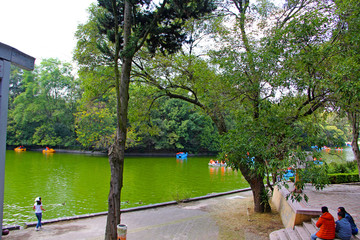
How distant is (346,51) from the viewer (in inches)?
240

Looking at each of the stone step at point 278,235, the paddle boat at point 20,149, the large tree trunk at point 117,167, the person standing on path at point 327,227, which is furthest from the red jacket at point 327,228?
the paddle boat at point 20,149

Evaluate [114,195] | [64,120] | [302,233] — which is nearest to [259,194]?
[302,233]

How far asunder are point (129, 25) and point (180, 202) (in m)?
7.53

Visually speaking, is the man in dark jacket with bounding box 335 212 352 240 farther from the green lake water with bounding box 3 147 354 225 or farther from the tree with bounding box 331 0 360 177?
the green lake water with bounding box 3 147 354 225

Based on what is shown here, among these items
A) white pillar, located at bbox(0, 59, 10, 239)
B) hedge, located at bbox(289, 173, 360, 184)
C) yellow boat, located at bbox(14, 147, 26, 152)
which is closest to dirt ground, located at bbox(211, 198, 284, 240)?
hedge, located at bbox(289, 173, 360, 184)

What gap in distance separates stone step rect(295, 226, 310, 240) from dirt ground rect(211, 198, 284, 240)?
2.82 ft

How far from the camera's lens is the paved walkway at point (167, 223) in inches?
288

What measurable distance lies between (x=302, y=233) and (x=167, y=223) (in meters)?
3.97

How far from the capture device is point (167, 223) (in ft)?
27.6

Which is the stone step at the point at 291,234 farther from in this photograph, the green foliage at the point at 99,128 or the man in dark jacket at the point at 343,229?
the green foliage at the point at 99,128

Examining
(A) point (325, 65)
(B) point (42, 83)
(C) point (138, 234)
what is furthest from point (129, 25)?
(B) point (42, 83)

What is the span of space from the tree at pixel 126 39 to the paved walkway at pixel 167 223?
82.6 inches

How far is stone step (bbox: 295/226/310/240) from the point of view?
19.8 ft

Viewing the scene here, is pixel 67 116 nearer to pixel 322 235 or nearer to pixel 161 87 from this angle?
pixel 161 87
